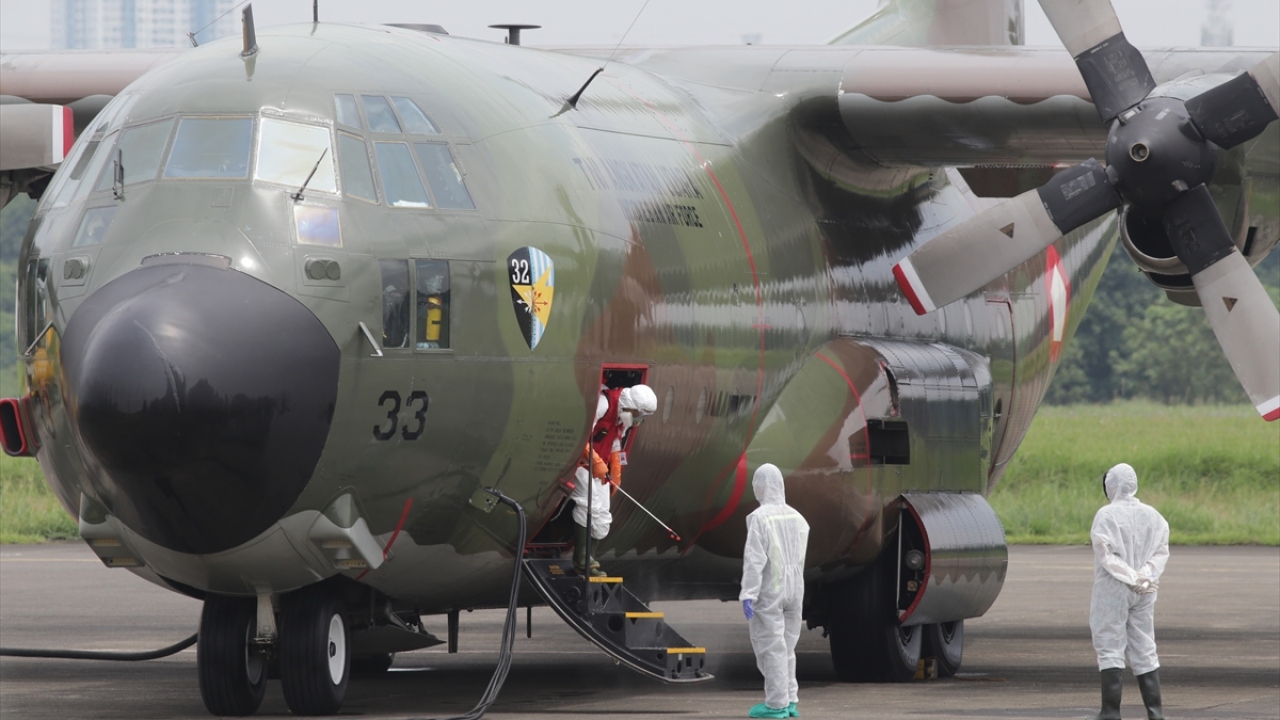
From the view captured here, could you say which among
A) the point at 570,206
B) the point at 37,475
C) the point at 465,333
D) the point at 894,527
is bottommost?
the point at 37,475

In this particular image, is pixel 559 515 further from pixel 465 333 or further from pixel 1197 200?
pixel 1197 200

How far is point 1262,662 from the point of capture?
607 inches

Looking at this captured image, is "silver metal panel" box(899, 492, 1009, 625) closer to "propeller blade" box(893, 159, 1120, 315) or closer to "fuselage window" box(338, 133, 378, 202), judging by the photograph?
"propeller blade" box(893, 159, 1120, 315)

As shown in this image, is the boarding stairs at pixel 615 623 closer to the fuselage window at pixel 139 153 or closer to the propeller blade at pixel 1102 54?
the fuselage window at pixel 139 153

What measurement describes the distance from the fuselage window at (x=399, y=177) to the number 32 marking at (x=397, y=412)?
1.01 meters

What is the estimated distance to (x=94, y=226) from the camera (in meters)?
9.95

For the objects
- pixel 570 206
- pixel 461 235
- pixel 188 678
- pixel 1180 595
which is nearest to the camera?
pixel 461 235

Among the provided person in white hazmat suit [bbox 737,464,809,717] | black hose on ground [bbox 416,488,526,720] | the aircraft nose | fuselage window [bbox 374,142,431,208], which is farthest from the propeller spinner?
the aircraft nose

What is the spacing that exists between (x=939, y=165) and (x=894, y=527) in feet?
9.84

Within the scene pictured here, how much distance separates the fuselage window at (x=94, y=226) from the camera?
9867 millimetres

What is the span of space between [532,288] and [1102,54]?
4.77 m

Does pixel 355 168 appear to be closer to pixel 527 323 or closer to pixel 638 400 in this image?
pixel 527 323

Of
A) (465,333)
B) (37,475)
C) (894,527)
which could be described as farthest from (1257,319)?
(37,475)

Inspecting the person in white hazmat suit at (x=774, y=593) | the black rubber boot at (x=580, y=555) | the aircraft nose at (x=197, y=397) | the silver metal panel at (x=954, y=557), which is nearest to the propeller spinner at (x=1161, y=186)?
the silver metal panel at (x=954, y=557)
